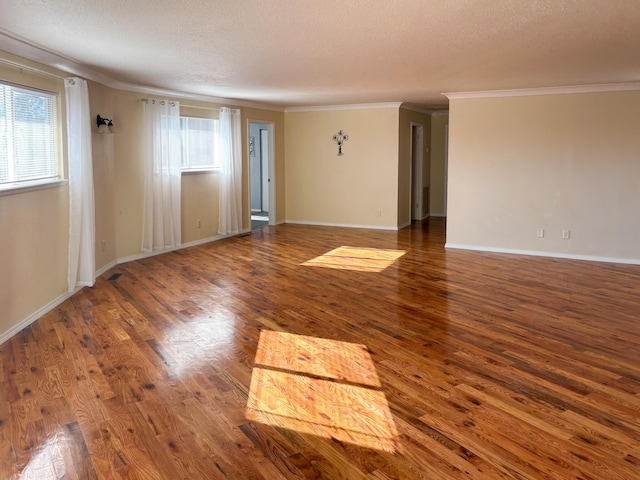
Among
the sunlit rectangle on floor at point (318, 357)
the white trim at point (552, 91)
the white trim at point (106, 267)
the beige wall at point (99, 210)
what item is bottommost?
the sunlit rectangle on floor at point (318, 357)

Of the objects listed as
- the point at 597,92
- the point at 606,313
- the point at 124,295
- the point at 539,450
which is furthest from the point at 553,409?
the point at 597,92

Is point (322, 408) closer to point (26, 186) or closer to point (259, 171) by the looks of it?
point (26, 186)

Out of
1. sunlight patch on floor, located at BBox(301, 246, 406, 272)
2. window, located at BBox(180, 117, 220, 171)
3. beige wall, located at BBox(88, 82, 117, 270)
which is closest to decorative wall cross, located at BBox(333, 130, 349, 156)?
window, located at BBox(180, 117, 220, 171)

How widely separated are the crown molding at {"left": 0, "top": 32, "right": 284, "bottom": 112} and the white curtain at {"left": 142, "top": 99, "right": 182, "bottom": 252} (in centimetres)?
20

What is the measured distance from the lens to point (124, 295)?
18.2 feet

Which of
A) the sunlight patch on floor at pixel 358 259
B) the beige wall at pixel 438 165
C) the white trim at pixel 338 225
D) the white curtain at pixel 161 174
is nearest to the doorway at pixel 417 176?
the beige wall at pixel 438 165

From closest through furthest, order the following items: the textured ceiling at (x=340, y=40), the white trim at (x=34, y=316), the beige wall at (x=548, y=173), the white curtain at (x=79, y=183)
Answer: the textured ceiling at (x=340, y=40)
the white trim at (x=34, y=316)
the white curtain at (x=79, y=183)
the beige wall at (x=548, y=173)

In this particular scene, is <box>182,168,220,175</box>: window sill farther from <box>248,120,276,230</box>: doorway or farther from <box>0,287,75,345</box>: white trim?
<box>0,287,75,345</box>: white trim

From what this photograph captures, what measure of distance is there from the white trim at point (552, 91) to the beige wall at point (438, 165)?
3918 mm

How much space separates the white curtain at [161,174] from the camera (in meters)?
7.38

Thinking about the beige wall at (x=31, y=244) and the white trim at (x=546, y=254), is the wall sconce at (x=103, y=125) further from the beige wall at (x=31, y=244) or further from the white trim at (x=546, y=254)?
the white trim at (x=546, y=254)

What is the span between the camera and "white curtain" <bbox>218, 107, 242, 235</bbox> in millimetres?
8812

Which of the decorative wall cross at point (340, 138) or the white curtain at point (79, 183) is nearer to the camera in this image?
the white curtain at point (79, 183)

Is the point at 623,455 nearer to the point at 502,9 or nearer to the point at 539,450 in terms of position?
the point at 539,450
